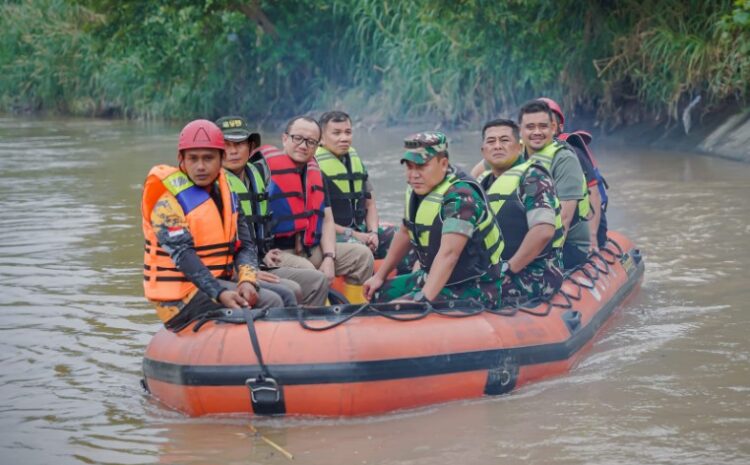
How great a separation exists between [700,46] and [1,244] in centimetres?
751

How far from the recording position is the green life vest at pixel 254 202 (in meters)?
5.77

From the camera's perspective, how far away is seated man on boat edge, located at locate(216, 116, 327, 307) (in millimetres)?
5684

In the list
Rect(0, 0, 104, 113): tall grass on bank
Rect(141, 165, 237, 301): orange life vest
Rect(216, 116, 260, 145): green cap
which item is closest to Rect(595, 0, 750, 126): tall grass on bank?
Rect(216, 116, 260, 145): green cap

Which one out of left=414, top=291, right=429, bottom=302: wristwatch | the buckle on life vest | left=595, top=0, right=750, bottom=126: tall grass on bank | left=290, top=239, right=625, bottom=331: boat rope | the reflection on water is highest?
left=595, top=0, right=750, bottom=126: tall grass on bank

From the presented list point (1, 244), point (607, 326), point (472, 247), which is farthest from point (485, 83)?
point (472, 247)

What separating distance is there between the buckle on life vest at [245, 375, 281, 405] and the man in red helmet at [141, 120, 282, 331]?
1.35 feet

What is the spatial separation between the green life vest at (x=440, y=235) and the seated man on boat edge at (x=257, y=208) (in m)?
0.66

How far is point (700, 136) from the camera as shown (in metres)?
13.4

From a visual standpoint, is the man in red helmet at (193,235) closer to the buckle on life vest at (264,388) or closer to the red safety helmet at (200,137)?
the red safety helmet at (200,137)

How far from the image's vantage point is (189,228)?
5.05 meters

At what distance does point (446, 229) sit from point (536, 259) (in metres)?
0.81

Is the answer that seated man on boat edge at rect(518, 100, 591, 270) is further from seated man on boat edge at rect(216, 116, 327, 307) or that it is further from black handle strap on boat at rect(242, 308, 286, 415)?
black handle strap on boat at rect(242, 308, 286, 415)

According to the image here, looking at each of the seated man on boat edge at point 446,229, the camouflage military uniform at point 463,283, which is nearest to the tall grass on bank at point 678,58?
the camouflage military uniform at point 463,283

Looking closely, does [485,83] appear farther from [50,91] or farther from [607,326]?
[50,91]
